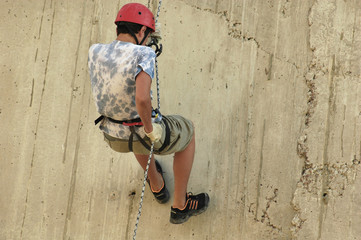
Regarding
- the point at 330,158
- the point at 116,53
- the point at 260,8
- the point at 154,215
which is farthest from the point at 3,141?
the point at 330,158

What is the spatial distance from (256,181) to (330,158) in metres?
0.42

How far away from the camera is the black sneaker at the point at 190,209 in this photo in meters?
2.62

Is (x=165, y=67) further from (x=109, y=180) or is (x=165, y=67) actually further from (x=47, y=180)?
(x=47, y=180)

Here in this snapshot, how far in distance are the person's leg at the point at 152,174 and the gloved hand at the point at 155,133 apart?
1.11 ft

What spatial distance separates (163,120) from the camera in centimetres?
230

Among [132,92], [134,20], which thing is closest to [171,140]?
[132,92]

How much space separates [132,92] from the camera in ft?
6.87

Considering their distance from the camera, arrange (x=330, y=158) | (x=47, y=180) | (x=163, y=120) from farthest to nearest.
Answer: (x=47, y=180) < (x=330, y=158) < (x=163, y=120)

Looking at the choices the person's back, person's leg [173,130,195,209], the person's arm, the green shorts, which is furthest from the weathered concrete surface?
the person's arm

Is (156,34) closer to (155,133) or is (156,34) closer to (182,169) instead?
(155,133)

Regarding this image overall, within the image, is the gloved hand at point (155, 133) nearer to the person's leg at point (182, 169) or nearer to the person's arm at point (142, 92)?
the person's arm at point (142, 92)

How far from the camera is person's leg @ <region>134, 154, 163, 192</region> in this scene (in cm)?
251

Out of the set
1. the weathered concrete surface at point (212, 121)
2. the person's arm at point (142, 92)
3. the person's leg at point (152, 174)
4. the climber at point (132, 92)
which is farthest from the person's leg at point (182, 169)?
the person's arm at point (142, 92)

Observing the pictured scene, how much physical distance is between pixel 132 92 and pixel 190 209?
846mm
